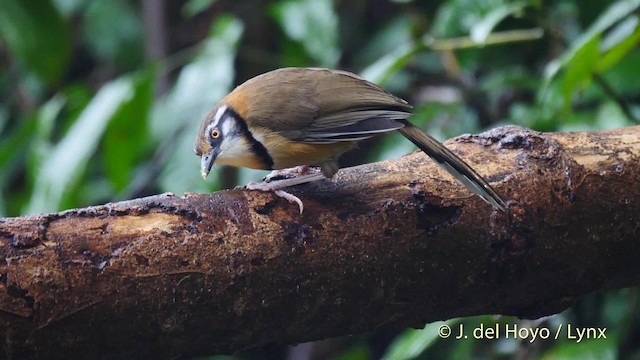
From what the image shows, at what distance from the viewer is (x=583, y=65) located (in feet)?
10.0

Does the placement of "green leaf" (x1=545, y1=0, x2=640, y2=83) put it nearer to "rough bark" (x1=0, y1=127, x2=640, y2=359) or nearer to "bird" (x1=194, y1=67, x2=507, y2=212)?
"rough bark" (x1=0, y1=127, x2=640, y2=359)

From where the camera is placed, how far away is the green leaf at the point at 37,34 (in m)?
4.31

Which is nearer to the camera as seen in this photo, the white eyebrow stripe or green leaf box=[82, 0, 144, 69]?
the white eyebrow stripe

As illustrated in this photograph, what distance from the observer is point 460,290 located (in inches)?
86.5

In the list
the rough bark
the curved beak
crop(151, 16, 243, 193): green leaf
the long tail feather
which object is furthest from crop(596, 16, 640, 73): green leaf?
crop(151, 16, 243, 193): green leaf

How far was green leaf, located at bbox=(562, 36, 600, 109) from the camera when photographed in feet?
9.94

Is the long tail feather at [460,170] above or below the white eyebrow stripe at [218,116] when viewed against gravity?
below

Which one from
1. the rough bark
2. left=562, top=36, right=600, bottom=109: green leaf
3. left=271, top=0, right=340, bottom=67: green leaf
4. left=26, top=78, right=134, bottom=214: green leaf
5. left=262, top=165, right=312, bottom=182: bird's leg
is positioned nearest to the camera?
the rough bark

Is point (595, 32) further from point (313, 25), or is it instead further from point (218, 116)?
point (313, 25)

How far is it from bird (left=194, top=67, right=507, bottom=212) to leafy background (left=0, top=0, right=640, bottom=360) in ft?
2.86

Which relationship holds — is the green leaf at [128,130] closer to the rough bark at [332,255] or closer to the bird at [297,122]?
the bird at [297,122]

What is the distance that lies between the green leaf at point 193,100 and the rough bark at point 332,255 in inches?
56.6

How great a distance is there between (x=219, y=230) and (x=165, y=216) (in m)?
0.12

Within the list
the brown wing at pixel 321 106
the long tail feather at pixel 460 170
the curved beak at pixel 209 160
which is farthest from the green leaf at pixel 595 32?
the curved beak at pixel 209 160
